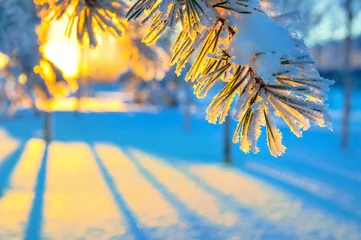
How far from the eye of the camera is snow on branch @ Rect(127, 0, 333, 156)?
6.98 ft

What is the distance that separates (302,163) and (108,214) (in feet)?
22.5

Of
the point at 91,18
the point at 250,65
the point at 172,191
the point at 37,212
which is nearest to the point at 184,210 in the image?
the point at 172,191

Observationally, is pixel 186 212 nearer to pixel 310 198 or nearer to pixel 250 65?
pixel 310 198

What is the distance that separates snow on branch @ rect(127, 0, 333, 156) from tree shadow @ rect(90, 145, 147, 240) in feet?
10.8

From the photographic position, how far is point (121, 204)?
658cm

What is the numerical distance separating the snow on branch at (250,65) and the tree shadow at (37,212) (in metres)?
3.60

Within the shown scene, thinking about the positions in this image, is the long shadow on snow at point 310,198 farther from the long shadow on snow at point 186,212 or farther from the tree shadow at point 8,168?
the tree shadow at point 8,168

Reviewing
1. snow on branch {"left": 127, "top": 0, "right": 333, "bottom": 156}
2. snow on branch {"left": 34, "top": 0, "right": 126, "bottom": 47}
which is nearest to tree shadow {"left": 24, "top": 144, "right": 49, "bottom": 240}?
snow on branch {"left": 34, "top": 0, "right": 126, "bottom": 47}

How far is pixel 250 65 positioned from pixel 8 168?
8539 mm

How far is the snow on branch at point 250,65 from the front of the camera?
2127 millimetres

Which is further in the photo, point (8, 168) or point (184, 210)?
point (8, 168)

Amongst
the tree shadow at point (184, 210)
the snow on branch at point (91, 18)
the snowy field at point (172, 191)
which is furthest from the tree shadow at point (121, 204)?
the snow on branch at point (91, 18)

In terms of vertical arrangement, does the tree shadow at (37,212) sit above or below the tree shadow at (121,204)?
below

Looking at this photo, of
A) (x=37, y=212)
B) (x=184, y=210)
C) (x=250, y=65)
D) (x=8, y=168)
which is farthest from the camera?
(x=8, y=168)
